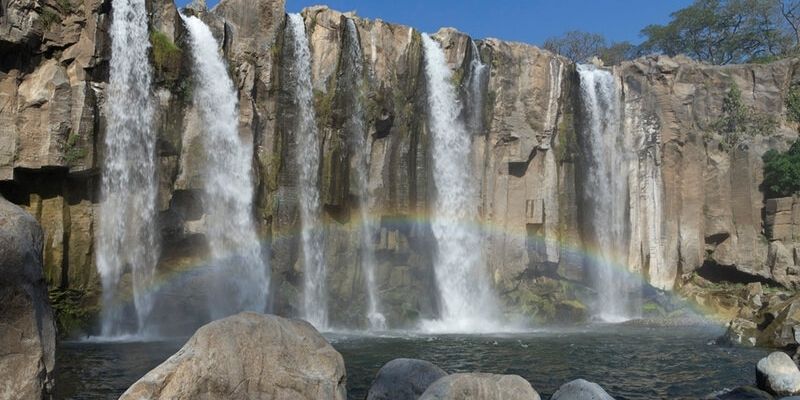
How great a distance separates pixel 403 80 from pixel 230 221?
9.87 meters

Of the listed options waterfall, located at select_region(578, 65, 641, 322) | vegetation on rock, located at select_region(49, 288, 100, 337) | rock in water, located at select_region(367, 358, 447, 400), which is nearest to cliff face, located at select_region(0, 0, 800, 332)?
vegetation on rock, located at select_region(49, 288, 100, 337)

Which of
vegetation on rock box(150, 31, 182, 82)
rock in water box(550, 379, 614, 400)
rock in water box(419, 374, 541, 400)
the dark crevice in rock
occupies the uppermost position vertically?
vegetation on rock box(150, 31, 182, 82)

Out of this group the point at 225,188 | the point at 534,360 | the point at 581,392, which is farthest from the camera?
the point at 225,188

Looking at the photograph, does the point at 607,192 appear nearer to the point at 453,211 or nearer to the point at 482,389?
the point at 453,211

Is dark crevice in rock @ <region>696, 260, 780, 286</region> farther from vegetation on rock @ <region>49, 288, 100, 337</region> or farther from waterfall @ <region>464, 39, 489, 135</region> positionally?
vegetation on rock @ <region>49, 288, 100, 337</region>

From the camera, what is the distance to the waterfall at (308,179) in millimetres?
29062

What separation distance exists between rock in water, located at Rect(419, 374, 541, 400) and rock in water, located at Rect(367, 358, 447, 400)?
195 cm

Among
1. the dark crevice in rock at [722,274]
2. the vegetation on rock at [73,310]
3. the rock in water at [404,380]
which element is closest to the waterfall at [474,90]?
the dark crevice in rock at [722,274]

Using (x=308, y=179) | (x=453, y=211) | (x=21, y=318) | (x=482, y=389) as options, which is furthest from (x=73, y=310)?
(x=482, y=389)

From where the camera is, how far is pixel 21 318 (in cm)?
810

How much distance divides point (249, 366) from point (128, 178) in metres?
18.1

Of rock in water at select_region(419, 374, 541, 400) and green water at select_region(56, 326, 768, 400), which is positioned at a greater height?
rock in water at select_region(419, 374, 541, 400)

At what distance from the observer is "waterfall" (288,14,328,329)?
95.3 ft

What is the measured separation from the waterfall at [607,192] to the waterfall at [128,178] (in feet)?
71.2
